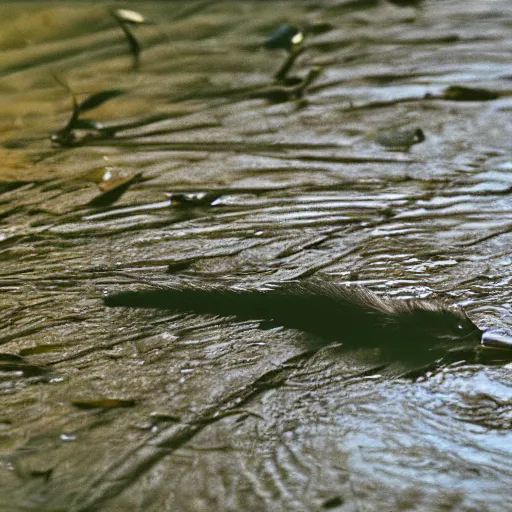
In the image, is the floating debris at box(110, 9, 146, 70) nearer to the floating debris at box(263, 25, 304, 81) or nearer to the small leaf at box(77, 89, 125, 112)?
the floating debris at box(263, 25, 304, 81)

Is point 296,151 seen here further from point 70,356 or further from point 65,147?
point 70,356

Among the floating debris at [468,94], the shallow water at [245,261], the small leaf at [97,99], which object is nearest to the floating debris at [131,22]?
the shallow water at [245,261]

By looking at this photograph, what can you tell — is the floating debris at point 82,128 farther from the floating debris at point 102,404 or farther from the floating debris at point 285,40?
the floating debris at point 102,404

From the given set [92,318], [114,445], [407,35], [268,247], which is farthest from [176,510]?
[407,35]

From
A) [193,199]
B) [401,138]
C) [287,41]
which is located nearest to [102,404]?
[193,199]

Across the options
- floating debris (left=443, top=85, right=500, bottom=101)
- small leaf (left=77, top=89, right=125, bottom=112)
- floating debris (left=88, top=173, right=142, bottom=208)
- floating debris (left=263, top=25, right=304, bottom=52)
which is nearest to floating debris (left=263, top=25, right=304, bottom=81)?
floating debris (left=263, top=25, right=304, bottom=52)

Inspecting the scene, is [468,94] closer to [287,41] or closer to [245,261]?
[287,41]
